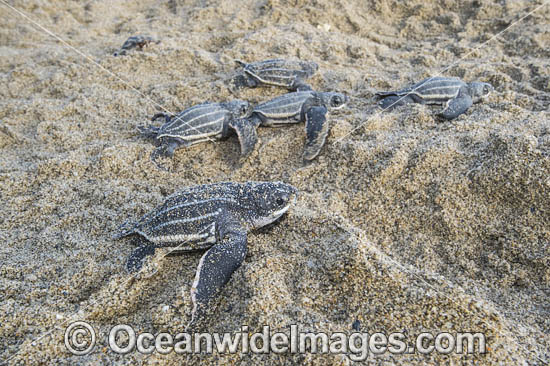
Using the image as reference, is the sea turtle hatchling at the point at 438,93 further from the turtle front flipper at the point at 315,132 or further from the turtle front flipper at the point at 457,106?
the turtle front flipper at the point at 315,132

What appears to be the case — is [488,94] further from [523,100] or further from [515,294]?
[515,294]

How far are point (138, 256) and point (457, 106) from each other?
7.58 ft

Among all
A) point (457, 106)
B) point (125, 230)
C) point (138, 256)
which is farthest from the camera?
point (457, 106)

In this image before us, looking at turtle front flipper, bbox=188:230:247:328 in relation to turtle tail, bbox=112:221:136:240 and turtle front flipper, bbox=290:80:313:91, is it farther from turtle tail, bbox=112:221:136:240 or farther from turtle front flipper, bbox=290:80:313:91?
turtle front flipper, bbox=290:80:313:91

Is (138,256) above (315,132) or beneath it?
beneath

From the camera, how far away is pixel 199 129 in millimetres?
2375

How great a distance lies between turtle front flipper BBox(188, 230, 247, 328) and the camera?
1.28 meters

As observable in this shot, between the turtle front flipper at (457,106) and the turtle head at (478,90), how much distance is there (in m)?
0.06

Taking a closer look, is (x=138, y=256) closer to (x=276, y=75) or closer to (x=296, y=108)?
(x=296, y=108)

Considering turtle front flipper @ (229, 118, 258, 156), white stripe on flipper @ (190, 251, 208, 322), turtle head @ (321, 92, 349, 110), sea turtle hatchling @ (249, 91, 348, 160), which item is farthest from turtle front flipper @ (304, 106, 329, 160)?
white stripe on flipper @ (190, 251, 208, 322)

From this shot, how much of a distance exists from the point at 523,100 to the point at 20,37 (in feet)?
18.0

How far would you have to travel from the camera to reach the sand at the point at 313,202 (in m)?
1.19

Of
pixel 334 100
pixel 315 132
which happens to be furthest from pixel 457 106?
pixel 315 132

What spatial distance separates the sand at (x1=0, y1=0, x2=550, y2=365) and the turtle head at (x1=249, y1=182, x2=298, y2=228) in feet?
0.31
